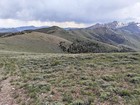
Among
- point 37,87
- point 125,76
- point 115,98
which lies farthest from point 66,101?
point 125,76

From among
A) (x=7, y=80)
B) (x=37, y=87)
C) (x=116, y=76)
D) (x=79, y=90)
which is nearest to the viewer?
(x=79, y=90)

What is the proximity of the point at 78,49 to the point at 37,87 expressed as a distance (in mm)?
137495

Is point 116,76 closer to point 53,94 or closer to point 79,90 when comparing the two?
point 79,90

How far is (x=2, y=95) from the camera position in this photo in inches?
811

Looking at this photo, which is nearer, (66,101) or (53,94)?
(66,101)

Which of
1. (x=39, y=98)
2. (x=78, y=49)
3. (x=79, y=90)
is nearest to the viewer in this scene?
(x=39, y=98)

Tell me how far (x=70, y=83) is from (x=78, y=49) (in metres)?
137

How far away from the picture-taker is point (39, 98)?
57.3 ft

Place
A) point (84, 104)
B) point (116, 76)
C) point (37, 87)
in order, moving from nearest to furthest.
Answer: point (84, 104), point (37, 87), point (116, 76)

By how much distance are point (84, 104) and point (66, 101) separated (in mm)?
1350

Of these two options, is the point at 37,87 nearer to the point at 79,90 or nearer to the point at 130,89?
the point at 79,90

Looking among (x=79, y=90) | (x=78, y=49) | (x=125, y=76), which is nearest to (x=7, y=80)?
(x=79, y=90)

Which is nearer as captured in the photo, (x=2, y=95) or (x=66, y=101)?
(x=66, y=101)

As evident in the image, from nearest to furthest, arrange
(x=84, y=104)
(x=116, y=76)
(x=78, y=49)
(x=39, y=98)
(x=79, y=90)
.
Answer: (x=84, y=104) → (x=39, y=98) → (x=79, y=90) → (x=116, y=76) → (x=78, y=49)
